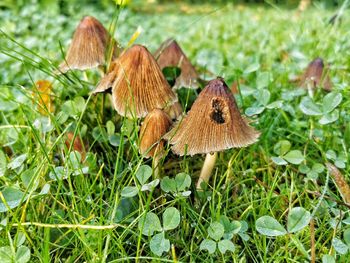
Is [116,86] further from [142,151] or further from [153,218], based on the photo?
[153,218]

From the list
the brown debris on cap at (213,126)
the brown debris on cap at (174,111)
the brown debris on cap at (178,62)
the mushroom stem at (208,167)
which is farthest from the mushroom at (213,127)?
the brown debris on cap at (178,62)

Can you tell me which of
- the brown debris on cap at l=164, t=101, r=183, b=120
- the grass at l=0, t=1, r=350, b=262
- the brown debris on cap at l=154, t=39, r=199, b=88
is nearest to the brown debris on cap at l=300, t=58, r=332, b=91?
the grass at l=0, t=1, r=350, b=262

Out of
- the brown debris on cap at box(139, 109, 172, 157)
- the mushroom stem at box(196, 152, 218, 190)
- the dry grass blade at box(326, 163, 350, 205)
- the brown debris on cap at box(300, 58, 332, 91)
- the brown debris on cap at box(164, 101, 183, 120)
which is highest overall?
the brown debris on cap at box(139, 109, 172, 157)

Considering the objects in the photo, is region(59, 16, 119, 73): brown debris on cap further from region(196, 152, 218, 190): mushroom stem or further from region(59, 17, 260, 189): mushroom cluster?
region(196, 152, 218, 190): mushroom stem

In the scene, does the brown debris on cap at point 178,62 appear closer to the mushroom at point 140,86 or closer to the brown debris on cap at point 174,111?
the brown debris on cap at point 174,111

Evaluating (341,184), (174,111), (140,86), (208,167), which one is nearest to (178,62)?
(174,111)

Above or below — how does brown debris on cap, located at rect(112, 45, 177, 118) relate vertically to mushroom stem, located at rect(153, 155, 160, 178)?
above

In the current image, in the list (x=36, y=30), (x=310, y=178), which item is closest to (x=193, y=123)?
(x=310, y=178)
